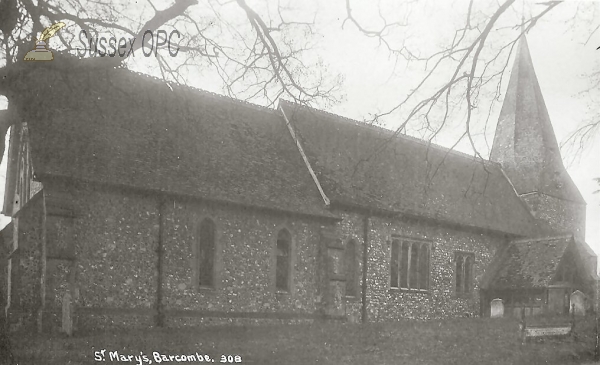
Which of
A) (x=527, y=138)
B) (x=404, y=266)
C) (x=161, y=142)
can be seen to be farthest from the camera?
(x=527, y=138)

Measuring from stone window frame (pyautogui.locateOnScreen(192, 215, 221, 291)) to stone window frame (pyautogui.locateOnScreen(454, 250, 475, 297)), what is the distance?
13765 millimetres

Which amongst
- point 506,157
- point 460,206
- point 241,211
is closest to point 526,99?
point 506,157

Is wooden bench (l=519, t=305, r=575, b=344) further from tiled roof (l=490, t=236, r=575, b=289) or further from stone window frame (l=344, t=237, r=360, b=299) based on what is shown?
tiled roof (l=490, t=236, r=575, b=289)

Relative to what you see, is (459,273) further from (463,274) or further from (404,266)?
(404,266)

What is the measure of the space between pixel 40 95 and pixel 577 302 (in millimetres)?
23221

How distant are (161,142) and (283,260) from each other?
20.4 feet

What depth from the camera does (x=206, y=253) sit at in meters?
22.4

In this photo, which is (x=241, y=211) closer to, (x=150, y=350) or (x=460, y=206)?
(x=150, y=350)

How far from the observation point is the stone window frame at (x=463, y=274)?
3195cm

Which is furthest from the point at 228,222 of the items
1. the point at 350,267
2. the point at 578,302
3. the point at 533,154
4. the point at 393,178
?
the point at 533,154

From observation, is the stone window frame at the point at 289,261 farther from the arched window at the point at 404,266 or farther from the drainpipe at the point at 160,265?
the arched window at the point at 404,266

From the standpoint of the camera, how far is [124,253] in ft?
66.5

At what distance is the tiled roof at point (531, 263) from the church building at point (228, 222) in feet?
0.32

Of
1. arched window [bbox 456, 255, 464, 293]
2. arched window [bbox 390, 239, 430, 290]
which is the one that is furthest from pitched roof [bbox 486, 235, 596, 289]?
arched window [bbox 390, 239, 430, 290]
